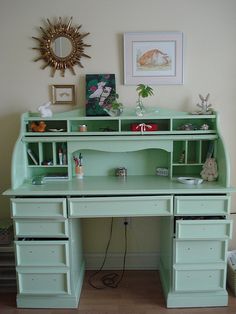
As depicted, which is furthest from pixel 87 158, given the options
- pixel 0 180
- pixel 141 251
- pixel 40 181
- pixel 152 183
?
pixel 141 251

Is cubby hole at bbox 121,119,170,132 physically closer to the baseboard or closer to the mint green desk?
the mint green desk

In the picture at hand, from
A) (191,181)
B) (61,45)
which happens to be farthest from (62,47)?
(191,181)

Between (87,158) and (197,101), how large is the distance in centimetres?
107

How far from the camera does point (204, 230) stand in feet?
6.30

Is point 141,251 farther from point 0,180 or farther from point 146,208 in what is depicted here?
point 0,180

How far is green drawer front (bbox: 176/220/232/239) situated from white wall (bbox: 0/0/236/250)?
0.86 meters

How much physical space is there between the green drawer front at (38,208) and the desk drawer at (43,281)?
0.42 m

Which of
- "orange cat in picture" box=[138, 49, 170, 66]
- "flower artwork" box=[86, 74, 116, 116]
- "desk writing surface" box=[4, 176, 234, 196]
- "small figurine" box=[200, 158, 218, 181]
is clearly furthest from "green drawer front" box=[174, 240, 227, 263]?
"orange cat in picture" box=[138, 49, 170, 66]

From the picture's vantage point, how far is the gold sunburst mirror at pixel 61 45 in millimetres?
2256

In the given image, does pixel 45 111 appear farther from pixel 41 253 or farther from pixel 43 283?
pixel 43 283

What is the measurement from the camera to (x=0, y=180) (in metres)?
2.44

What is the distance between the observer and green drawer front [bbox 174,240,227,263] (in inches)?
76.9

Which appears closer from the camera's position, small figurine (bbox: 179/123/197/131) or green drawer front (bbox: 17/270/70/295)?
green drawer front (bbox: 17/270/70/295)

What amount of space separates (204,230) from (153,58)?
4.69ft
